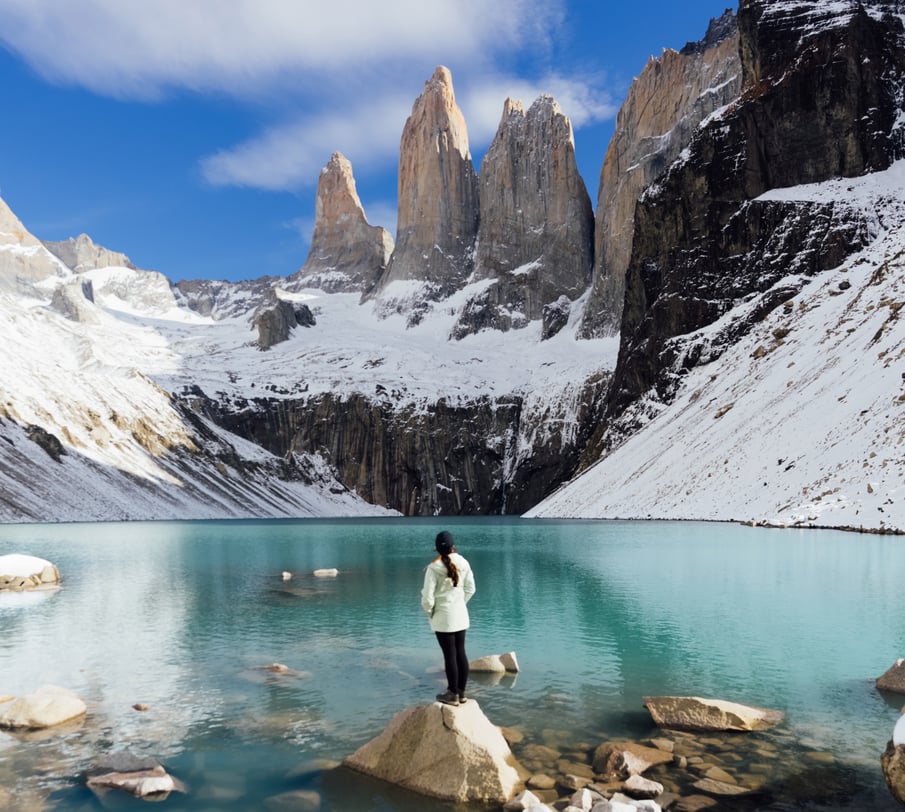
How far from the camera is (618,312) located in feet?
618

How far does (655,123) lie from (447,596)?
199 m

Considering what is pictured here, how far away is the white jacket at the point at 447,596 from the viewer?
12.3m

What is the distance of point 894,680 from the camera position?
15.2 meters

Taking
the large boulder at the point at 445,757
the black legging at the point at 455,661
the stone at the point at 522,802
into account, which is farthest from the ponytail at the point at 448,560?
the stone at the point at 522,802

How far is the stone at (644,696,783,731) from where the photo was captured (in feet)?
42.6

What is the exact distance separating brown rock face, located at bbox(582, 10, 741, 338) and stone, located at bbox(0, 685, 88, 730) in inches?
6991

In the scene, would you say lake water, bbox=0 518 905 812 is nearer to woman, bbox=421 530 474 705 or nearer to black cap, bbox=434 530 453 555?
woman, bbox=421 530 474 705

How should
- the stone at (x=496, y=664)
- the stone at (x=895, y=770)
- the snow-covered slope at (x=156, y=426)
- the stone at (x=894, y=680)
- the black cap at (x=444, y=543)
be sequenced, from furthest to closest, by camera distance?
the snow-covered slope at (x=156, y=426)
the stone at (x=496, y=664)
the stone at (x=894, y=680)
the black cap at (x=444, y=543)
the stone at (x=895, y=770)

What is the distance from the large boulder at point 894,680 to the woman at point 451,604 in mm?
8657

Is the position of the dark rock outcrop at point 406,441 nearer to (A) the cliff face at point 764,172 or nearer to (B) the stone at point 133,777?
(A) the cliff face at point 764,172

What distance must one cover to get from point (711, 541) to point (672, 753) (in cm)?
3659

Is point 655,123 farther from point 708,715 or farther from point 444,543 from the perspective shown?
point 444,543

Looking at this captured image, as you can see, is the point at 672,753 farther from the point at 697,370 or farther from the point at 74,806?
the point at 697,370

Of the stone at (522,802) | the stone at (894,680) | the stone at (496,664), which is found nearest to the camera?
the stone at (522,802)
